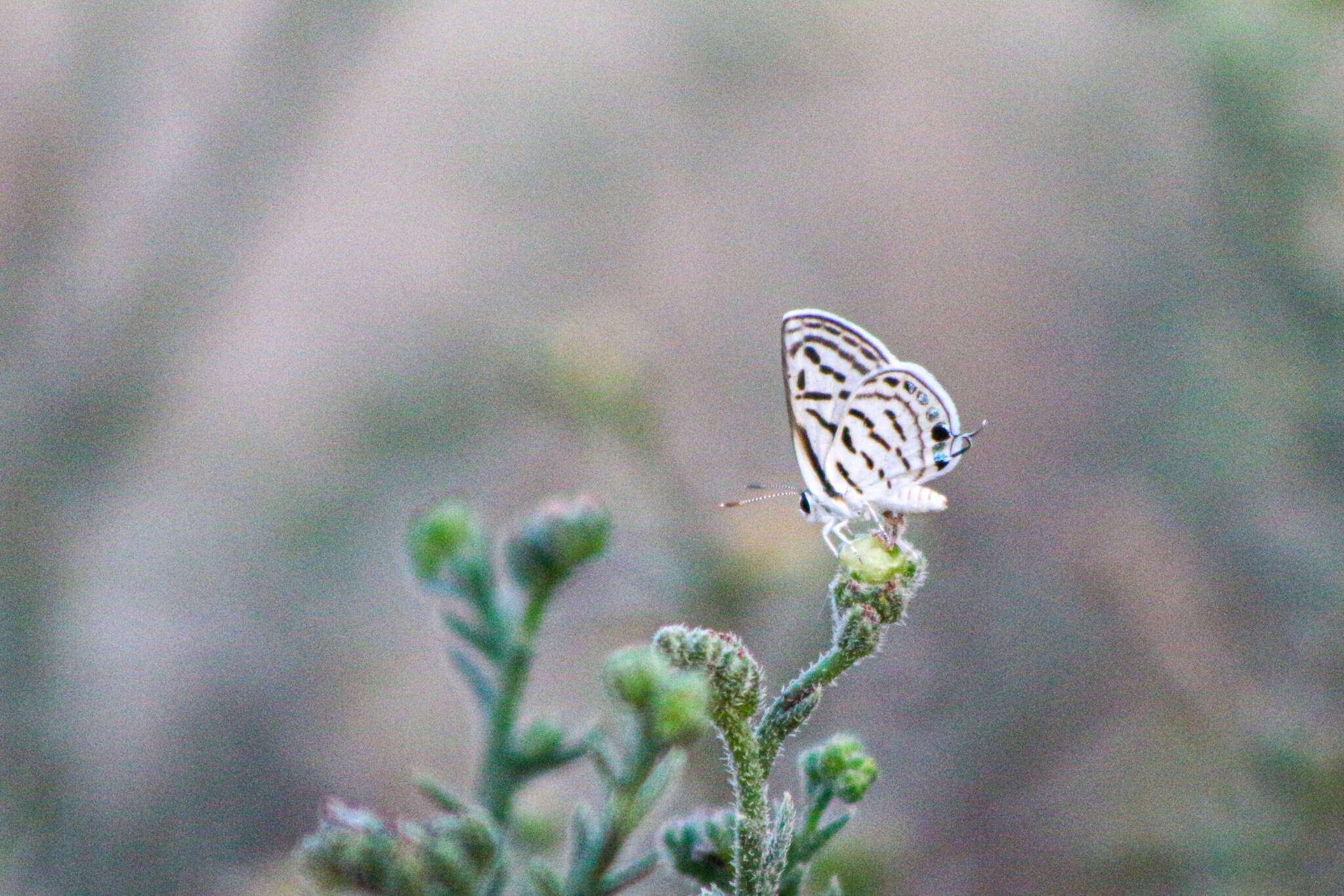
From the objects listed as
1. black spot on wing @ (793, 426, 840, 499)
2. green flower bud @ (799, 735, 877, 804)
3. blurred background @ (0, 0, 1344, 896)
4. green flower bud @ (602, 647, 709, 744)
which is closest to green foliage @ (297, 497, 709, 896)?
green flower bud @ (602, 647, 709, 744)

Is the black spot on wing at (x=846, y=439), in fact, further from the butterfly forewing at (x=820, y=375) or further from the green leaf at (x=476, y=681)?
the green leaf at (x=476, y=681)

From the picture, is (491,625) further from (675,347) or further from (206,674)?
(675,347)

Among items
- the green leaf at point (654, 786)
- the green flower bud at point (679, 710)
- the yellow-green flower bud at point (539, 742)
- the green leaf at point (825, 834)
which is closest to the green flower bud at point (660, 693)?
the green flower bud at point (679, 710)

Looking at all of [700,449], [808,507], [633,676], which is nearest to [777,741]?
[633,676]

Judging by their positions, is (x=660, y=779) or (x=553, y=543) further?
(x=553, y=543)

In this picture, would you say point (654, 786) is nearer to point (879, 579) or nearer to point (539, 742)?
point (539, 742)

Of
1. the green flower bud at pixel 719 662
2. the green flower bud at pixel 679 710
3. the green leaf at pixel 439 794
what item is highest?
the green flower bud at pixel 719 662

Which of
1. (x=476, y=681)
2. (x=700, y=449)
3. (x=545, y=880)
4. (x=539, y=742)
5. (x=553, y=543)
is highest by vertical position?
(x=700, y=449)

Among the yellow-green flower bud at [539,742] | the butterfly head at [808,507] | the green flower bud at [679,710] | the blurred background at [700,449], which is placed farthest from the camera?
the blurred background at [700,449]
